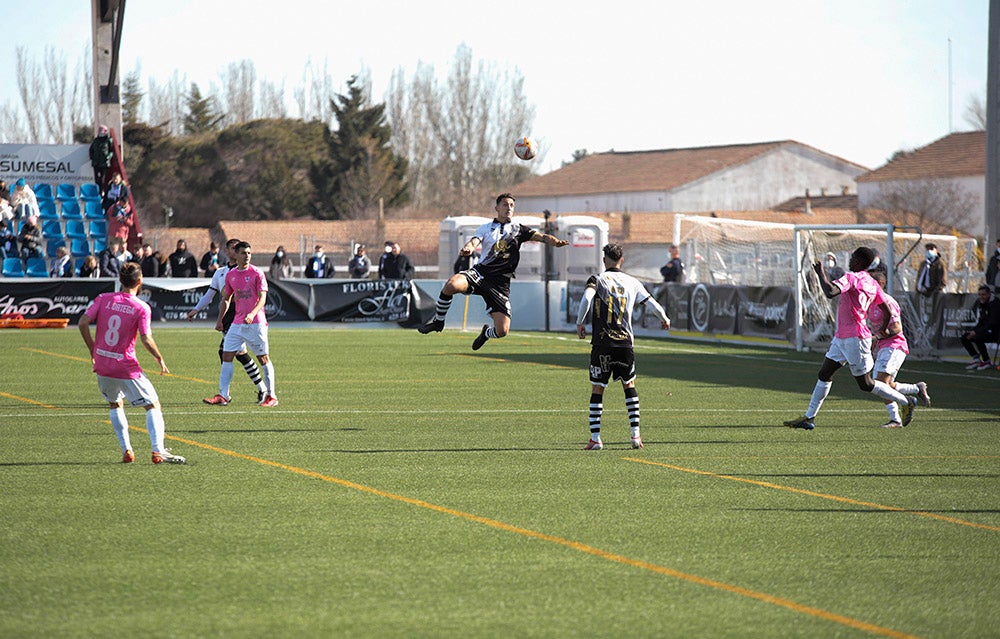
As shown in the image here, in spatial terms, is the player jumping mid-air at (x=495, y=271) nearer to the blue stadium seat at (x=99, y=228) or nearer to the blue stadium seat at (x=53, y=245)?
the blue stadium seat at (x=53, y=245)

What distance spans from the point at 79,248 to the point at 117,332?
3081 cm

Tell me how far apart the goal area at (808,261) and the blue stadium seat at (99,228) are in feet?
59.9

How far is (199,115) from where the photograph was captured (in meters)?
92.1

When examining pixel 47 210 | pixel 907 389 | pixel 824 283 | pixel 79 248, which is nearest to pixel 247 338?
pixel 824 283

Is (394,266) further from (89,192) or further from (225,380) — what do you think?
(225,380)

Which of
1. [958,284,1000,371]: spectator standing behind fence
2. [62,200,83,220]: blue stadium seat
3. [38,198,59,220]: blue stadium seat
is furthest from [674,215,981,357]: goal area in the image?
[38,198,59,220]: blue stadium seat

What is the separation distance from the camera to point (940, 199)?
75.6 metres

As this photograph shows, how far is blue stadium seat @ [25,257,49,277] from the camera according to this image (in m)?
38.2

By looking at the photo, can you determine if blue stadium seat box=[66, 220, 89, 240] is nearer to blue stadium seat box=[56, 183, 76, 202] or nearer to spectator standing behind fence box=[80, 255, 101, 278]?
blue stadium seat box=[56, 183, 76, 202]

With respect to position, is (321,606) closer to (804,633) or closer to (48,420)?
(804,633)

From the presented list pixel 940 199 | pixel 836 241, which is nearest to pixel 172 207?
pixel 940 199

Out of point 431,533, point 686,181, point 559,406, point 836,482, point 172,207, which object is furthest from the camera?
point 686,181

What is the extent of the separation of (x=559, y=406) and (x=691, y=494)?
23.3 ft

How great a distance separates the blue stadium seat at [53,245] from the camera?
40.2m
